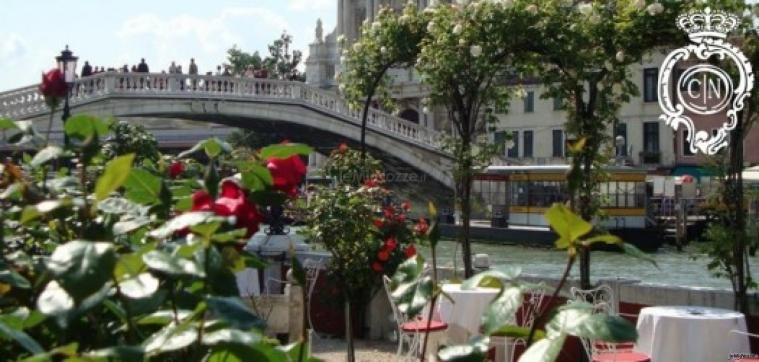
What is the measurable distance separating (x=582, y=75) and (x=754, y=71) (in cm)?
188

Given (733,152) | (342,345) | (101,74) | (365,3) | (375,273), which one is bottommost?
(342,345)

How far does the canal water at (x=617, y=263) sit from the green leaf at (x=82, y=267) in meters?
17.2

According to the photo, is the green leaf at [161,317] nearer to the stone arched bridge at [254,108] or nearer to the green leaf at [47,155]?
the green leaf at [47,155]

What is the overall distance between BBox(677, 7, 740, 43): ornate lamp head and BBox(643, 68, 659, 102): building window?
32826 millimetres

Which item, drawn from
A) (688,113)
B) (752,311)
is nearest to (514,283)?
(752,311)

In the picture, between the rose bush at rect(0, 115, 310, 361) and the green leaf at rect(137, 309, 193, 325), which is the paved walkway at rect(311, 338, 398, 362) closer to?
the rose bush at rect(0, 115, 310, 361)

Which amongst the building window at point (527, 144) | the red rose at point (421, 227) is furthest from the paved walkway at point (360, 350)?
the building window at point (527, 144)

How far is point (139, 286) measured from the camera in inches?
50.6

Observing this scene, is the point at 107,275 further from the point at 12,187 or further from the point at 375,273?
the point at 375,273

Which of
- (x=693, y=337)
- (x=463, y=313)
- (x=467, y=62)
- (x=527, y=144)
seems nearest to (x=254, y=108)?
(x=467, y=62)

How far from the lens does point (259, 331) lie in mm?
1312

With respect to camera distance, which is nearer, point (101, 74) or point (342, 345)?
point (342, 345)

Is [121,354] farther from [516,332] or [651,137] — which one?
[651,137]

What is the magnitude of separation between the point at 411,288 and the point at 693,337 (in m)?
4.67
